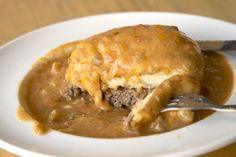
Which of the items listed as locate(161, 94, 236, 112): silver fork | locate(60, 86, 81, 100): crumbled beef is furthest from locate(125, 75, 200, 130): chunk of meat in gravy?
locate(60, 86, 81, 100): crumbled beef

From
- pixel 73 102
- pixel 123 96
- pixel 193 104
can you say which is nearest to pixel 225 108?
pixel 193 104

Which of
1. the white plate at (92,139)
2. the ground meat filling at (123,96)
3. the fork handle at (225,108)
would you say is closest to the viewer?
the white plate at (92,139)

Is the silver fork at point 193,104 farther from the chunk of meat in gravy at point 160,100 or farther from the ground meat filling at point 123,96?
the ground meat filling at point 123,96

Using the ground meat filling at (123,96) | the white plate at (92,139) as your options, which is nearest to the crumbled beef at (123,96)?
the ground meat filling at (123,96)

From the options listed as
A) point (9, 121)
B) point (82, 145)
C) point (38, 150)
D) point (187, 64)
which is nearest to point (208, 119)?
point (187, 64)

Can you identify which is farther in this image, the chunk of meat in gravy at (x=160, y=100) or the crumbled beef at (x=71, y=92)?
the crumbled beef at (x=71, y=92)

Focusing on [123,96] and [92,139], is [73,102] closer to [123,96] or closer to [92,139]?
[123,96]
